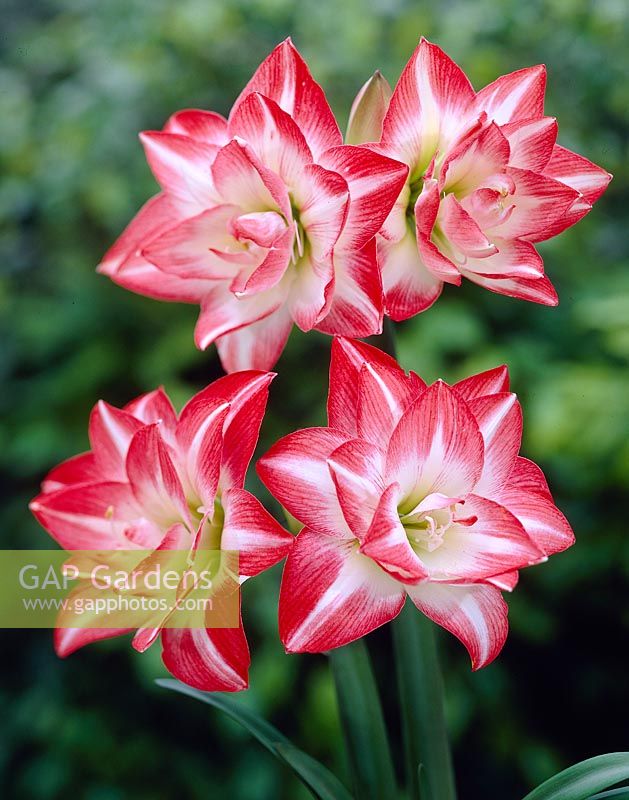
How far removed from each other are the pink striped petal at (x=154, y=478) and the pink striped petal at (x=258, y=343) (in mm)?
75

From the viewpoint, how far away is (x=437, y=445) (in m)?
0.41

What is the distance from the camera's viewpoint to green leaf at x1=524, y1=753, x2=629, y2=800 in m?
0.44

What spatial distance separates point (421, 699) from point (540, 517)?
0.14m

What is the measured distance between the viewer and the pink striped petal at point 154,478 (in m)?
0.43

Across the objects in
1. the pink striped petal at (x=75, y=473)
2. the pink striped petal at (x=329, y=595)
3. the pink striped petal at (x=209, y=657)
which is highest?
the pink striped petal at (x=329, y=595)

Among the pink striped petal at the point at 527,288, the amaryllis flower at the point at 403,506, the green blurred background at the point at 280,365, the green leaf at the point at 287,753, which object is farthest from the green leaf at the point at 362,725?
the green blurred background at the point at 280,365

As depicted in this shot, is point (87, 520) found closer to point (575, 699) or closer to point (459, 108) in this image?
point (459, 108)

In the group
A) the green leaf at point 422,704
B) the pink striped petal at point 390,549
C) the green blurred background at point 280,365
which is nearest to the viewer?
the pink striped petal at point 390,549

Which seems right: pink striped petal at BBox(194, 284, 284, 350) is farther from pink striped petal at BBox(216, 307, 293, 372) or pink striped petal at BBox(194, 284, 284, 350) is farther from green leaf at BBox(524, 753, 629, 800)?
green leaf at BBox(524, 753, 629, 800)

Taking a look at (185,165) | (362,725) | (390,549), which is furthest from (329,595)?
(185,165)

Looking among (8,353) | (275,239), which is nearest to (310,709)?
(8,353)

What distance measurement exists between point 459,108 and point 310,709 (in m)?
0.82

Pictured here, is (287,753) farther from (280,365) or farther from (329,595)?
(280,365)

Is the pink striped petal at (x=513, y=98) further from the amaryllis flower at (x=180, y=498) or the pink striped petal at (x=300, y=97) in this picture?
the amaryllis flower at (x=180, y=498)
